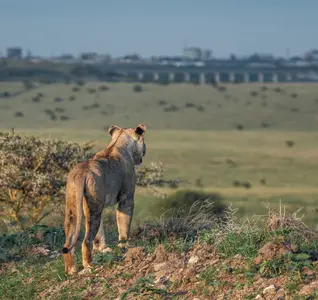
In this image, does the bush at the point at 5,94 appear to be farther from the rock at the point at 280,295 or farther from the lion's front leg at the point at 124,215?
the rock at the point at 280,295

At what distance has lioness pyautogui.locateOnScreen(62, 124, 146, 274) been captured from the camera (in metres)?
11.1

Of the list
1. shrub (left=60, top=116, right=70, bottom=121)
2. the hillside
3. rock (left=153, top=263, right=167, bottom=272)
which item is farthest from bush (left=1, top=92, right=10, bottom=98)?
rock (left=153, top=263, right=167, bottom=272)

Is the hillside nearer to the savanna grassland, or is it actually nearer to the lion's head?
the savanna grassland

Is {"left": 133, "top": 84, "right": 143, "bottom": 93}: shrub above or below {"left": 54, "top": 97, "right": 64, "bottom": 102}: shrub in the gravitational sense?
above

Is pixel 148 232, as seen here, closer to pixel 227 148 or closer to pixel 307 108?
pixel 227 148

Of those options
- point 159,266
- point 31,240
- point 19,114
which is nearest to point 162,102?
point 19,114

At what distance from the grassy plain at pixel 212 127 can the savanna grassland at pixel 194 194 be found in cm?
9

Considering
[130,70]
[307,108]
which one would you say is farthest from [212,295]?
[130,70]

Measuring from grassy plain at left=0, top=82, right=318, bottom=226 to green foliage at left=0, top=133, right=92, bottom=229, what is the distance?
5.23 meters

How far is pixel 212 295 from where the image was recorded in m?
9.91

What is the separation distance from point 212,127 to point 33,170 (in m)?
47.3

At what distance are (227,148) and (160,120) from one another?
15719 mm

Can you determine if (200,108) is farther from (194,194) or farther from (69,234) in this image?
(69,234)

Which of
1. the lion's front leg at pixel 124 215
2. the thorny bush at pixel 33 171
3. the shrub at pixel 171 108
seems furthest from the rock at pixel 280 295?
the shrub at pixel 171 108
